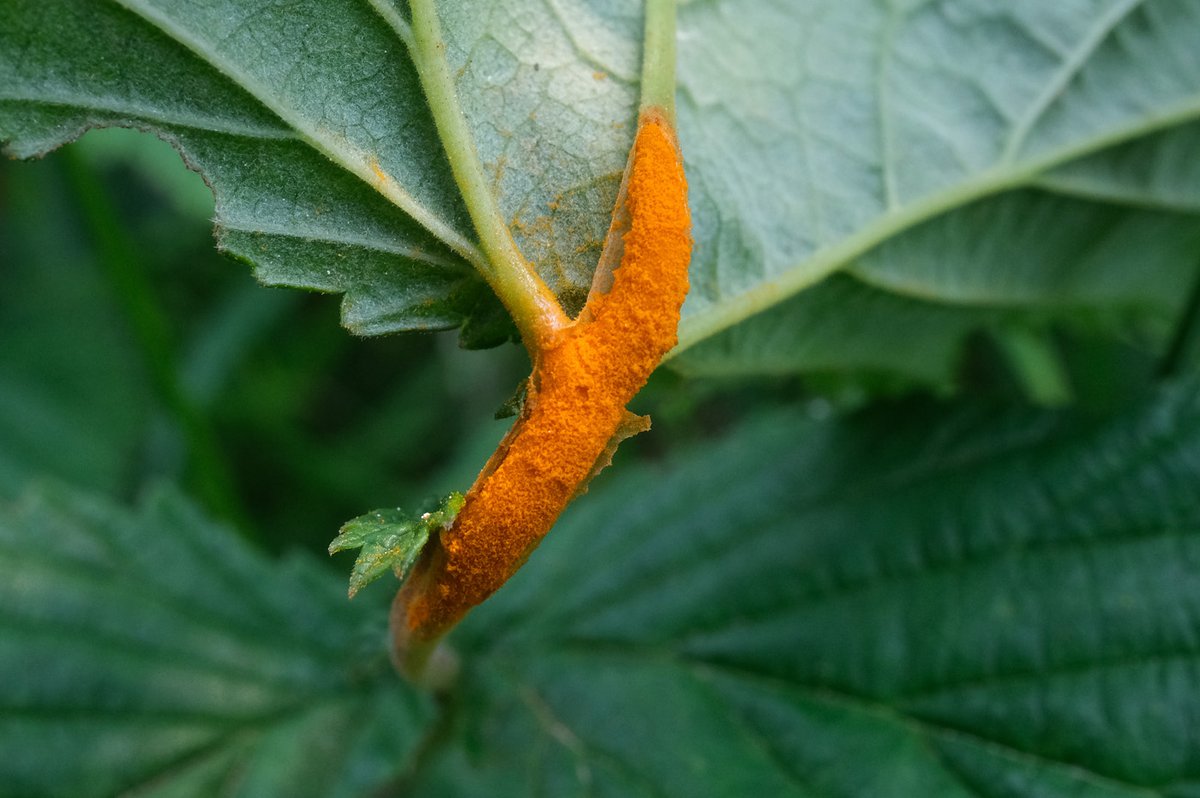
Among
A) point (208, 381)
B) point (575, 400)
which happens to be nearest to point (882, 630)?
point (575, 400)

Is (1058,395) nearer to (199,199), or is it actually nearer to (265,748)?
(265,748)

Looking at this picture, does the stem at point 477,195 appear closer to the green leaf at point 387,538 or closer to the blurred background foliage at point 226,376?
the green leaf at point 387,538

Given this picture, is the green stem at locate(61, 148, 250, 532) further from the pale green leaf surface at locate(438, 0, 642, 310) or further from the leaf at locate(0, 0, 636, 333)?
the pale green leaf surface at locate(438, 0, 642, 310)

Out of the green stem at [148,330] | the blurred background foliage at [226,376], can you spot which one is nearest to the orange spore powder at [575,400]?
the blurred background foliage at [226,376]

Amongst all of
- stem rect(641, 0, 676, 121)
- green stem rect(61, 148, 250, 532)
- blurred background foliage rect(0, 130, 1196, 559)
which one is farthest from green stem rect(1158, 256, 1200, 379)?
green stem rect(61, 148, 250, 532)

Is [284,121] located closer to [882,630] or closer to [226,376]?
[882,630]
